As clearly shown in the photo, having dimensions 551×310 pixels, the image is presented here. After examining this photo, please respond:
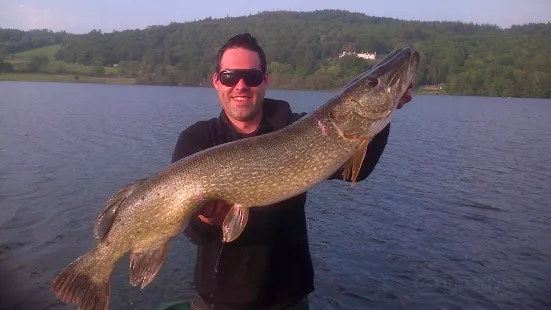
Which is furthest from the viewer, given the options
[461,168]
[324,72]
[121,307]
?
[324,72]

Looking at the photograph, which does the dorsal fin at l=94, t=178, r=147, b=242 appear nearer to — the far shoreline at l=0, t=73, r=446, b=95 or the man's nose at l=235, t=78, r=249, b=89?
the man's nose at l=235, t=78, r=249, b=89

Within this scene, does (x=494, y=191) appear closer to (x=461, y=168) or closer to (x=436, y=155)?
(x=461, y=168)

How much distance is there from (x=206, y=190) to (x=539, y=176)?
58.2 feet

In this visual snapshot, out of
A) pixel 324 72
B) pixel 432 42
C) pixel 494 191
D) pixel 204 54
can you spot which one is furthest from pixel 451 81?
pixel 494 191

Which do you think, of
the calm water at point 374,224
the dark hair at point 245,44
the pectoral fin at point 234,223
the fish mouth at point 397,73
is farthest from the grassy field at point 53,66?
the fish mouth at point 397,73

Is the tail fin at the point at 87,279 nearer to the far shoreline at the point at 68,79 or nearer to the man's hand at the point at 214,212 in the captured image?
the man's hand at the point at 214,212

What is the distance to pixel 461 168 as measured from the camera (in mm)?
18703

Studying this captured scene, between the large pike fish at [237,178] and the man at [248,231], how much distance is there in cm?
19

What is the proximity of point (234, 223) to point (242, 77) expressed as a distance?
1049 millimetres

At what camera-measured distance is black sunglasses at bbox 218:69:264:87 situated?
3.36 metres

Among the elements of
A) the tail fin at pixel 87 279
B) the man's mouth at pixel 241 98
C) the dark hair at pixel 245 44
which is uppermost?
the dark hair at pixel 245 44

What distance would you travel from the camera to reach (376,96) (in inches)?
122

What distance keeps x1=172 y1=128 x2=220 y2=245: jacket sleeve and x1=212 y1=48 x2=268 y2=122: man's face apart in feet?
1.05

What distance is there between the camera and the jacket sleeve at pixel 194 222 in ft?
10.6
